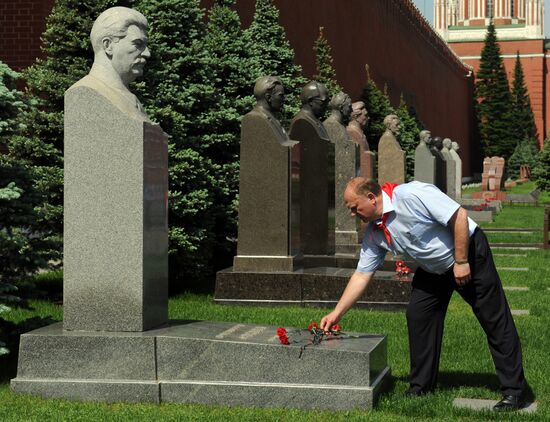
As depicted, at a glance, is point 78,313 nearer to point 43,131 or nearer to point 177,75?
point 43,131

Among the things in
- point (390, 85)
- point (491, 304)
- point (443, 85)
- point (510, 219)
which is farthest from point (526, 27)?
point (491, 304)

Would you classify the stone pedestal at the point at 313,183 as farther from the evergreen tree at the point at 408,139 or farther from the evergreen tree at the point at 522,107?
the evergreen tree at the point at 522,107

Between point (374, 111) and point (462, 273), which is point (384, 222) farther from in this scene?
point (374, 111)

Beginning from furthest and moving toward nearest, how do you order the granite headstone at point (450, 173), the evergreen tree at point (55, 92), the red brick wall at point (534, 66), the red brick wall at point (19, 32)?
the red brick wall at point (534, 66), the granite headstone at point (450, 173), the red brick wall at point (19, 32), the evergreen tree at point (55, 92)

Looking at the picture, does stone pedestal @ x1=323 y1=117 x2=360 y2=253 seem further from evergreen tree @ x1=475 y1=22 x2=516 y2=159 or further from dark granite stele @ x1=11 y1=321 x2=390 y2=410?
evergreen tree @ x1=475 y1=22 x2=516 y2=159

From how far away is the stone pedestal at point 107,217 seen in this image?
718 centimetres

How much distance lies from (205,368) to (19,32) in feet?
31.8

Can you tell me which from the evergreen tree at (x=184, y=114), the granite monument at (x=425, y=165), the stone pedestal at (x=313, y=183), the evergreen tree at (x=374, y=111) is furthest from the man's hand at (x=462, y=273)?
the evergreen tree at (x=374, y=111)

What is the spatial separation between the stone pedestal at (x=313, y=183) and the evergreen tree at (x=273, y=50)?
7176mm

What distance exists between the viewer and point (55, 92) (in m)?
12.1

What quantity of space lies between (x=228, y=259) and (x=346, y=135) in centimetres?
252

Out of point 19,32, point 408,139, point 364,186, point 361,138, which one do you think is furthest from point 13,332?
point 408,139

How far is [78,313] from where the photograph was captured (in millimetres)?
7195

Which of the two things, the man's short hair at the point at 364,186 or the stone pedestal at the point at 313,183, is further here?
the stone pedestal at the point at 313,183
